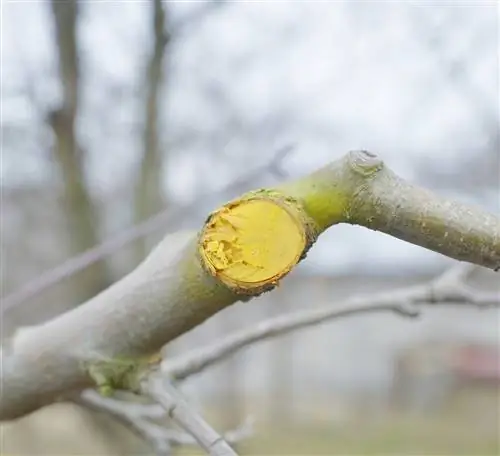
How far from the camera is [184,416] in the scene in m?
0.45

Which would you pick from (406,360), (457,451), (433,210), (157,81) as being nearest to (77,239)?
(157,81)

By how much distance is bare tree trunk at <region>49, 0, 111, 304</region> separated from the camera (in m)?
1.43

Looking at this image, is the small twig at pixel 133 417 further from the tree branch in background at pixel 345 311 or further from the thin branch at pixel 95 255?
the thin branch at pixel 95 255

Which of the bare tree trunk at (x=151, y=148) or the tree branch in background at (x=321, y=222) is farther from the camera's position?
the bare tree trunk at (x=151, y=148)

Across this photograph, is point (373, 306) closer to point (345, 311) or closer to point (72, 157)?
point (345, 311)

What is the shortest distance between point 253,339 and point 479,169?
1921mm

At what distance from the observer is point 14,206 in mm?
2873

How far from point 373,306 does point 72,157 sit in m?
1.02

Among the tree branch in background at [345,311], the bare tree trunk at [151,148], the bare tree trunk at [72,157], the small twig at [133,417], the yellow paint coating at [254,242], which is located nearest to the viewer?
the yellow paint coating at [254,242]

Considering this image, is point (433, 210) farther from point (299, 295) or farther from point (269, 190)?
point (299, 295)

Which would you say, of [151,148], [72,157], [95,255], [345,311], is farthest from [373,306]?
[151,148]

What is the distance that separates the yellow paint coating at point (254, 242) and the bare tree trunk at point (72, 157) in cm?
114

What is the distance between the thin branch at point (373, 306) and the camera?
26.1 inches

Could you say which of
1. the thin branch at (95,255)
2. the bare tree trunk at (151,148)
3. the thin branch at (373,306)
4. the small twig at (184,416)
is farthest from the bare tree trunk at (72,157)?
the small twig at (184,416)
